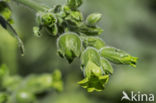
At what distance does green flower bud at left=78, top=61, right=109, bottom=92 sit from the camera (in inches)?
63.9

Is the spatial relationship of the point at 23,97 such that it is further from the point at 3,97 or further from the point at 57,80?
the point at 57,80

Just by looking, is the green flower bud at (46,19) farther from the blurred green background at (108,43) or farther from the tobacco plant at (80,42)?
the blurred green background at (108,43)

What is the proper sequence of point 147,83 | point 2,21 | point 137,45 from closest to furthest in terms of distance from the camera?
1. point 2,21
2. point 147,83
3. point 137,45

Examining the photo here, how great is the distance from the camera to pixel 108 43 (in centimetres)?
439

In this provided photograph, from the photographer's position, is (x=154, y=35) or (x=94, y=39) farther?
(x=154, y=35)

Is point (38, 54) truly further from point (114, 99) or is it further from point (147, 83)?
point (147, 83)

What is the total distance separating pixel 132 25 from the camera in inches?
191

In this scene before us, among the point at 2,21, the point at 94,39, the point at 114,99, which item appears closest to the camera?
the point at 2,21

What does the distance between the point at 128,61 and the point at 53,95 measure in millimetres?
1981

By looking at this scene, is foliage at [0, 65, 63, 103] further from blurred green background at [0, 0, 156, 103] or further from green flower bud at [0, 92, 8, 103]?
blurred green background at [0, 0, 156, 103]

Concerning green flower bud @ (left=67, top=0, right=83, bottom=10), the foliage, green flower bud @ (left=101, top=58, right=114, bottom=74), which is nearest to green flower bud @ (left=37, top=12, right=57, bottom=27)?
green flower bud @ (left=67, top=0, right=83, bottom=10)

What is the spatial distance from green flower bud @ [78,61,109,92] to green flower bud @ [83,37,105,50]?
9 cm

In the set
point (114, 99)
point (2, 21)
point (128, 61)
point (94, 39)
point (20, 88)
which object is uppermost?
point (2, 21)

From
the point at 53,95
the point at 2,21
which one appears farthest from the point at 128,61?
the point at 53,95
